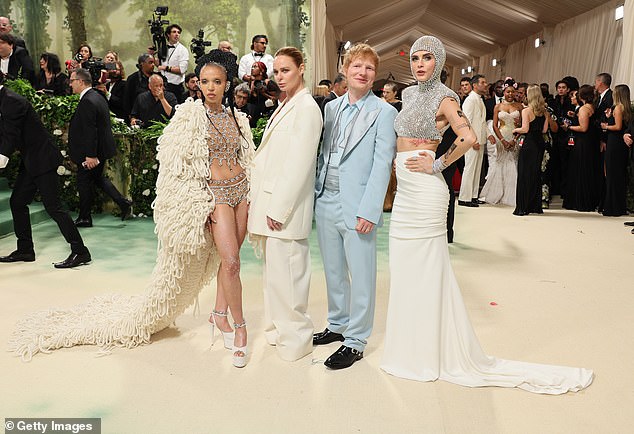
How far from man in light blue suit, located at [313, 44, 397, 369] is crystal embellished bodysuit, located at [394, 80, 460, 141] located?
0.14 meters

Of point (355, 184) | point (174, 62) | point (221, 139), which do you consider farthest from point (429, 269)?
point (174, 62)

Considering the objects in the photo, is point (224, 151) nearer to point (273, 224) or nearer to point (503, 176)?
point (273, 224)

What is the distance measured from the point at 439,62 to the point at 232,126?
1193 millimetres

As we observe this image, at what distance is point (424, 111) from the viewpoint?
10.3 feet

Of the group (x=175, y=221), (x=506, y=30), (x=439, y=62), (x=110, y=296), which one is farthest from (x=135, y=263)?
(x=506, y=30)

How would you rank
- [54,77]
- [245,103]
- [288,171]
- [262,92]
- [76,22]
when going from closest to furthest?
[288,171], [245,103], [262,92], [54,77], [76,22]

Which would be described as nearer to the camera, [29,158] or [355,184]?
[355,184]

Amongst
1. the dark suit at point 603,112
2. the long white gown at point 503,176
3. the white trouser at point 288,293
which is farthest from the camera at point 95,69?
the dark suit at point 603,112

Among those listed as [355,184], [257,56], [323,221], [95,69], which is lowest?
[323,221]

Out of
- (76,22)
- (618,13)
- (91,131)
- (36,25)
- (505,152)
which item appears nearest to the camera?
(91,131)

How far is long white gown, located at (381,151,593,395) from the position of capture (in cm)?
317

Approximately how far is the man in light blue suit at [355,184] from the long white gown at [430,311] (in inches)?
5.5

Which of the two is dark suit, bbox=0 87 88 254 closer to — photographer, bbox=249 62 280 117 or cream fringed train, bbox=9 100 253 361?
cream fringed train, bbox=9 100 253 361

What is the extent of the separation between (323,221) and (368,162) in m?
0.44
